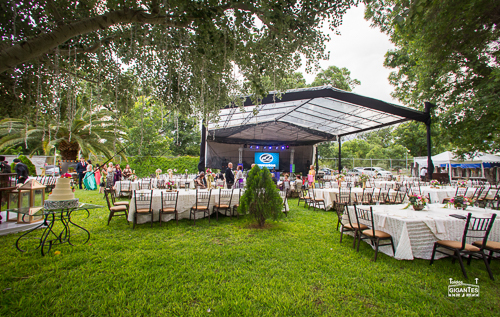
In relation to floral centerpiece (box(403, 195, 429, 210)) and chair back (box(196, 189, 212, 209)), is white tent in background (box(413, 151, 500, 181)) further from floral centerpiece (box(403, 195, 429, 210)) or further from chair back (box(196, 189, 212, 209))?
chair back (box(196, 189, 212, 209))

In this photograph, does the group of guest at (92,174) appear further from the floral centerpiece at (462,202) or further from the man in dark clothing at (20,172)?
the floral centerpiece at (462,202)

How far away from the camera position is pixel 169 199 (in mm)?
5539

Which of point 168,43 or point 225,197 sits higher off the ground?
point 168,43

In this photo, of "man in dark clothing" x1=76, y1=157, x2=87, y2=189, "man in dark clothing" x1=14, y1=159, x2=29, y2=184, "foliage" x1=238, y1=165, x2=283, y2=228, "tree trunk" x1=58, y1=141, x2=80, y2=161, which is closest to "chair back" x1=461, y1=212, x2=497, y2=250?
"foliage" x1=238, y1=165, x2=283, y2=228

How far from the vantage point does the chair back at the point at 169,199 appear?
5446 mm

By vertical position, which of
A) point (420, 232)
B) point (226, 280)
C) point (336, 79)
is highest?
point (336, 79)

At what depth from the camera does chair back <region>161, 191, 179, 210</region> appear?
5446mm

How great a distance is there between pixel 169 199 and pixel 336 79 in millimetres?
27262

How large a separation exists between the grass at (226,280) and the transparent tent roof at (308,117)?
3.02 metres

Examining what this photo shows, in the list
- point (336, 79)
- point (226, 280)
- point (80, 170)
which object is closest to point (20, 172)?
point (80, 170)

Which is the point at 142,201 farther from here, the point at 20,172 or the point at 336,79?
the point at 336,79

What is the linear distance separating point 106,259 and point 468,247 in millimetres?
5361

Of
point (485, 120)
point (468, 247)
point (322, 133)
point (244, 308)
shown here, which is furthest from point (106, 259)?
point (322, 133)

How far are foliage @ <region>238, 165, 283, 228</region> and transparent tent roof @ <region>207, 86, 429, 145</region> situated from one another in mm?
1554
